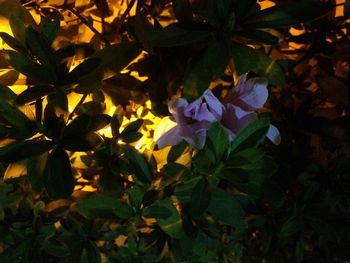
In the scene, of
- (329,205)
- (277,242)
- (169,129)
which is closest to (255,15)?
(169,129)

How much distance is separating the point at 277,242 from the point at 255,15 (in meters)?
0.62

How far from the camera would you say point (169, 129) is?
49 centimetres

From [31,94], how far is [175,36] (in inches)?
7.6

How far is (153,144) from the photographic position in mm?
717

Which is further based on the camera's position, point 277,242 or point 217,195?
point 277,242

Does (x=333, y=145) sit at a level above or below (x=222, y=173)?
below

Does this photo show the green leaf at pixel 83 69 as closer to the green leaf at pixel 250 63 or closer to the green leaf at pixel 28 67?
the green leaf at pixel 28 67

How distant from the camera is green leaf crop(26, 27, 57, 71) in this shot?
1.51 ft

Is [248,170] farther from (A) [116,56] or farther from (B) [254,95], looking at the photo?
(A) [116,56]

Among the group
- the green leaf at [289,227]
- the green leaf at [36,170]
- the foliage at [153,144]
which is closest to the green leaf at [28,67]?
the foliage at [153,144]

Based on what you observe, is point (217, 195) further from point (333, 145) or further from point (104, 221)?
point (333, 145)

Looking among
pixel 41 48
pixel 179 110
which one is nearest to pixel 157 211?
pixel 179 110

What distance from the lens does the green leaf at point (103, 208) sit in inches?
21.3

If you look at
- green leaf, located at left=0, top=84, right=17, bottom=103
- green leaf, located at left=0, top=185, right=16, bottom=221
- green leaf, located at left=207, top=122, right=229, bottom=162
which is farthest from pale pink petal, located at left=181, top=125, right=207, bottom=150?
green leaf, located at left=0, top=185, right=16, bottom=221
